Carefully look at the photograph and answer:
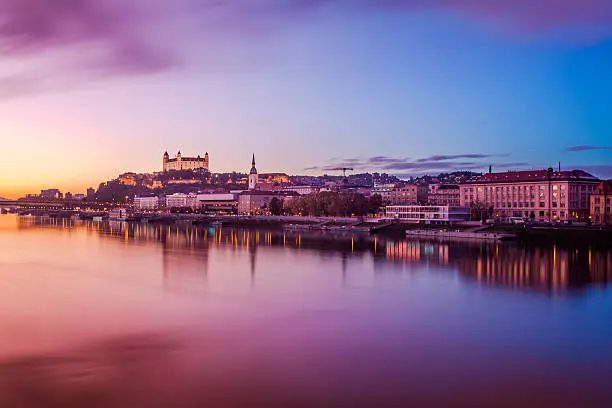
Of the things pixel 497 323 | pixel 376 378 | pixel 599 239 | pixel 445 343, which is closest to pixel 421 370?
pixel 376 378

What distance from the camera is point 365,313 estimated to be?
44.1 ft

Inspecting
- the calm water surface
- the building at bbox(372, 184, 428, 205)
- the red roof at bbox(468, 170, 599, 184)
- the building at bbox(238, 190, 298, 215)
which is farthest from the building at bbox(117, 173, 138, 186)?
the calm water surface

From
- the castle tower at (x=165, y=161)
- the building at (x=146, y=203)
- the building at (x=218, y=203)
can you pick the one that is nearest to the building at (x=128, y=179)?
the castle tower at (x=165, y=161)

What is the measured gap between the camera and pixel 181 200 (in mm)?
107188

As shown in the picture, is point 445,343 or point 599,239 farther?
point 599,239

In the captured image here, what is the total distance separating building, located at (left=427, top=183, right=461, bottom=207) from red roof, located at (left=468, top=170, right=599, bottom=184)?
925 cm

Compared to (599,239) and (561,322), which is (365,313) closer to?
(561,322)

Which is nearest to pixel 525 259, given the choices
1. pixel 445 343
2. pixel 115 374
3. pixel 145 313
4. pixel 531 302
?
pixel 531 302

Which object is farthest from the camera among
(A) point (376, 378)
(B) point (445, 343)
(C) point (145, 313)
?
(C) point (145, 313)

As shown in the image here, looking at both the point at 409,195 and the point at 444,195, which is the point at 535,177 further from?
the point at 409,195

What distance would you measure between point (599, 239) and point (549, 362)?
24314mm

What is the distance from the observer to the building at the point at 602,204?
136 feet

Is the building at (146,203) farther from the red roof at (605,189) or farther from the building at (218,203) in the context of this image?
the red roof at (605,189)

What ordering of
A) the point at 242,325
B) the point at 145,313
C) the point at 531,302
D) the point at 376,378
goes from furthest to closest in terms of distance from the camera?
the point at 531,302, the point at 145,313, the point at 242,325, the point at 376,378
